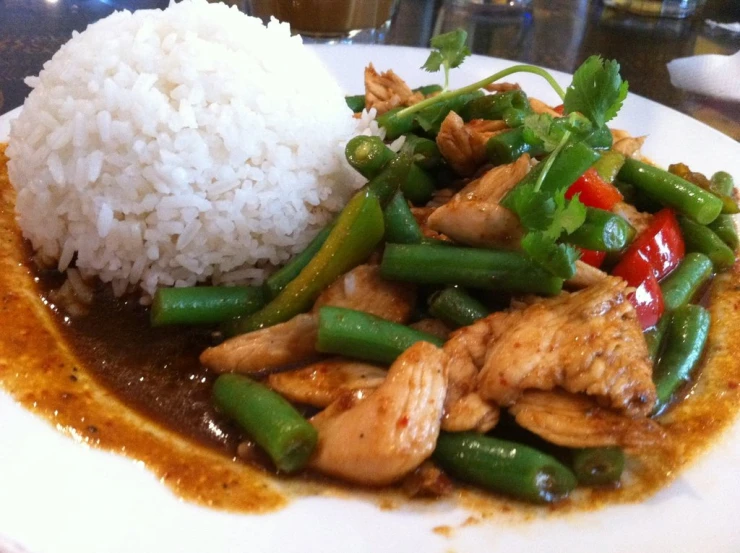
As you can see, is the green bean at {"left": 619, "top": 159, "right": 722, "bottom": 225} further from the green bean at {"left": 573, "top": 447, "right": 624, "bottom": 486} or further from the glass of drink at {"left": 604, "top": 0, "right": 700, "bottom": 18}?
the glass of drink at {"left": 604, "top": 0, "right": 700, "bottom": 18}

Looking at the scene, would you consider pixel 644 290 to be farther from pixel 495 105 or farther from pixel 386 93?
pixel 386 93

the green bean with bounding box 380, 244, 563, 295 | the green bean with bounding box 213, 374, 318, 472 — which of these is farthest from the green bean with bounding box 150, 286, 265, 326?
the green bean with bounding box 380, 244, 563, 295

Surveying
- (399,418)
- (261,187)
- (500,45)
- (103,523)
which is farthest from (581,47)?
(103,523)

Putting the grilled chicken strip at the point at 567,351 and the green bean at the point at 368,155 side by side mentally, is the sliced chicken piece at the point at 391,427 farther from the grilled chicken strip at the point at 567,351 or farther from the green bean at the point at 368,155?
the green bean at the point at 368,155

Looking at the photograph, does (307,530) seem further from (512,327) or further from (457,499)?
(512,327)

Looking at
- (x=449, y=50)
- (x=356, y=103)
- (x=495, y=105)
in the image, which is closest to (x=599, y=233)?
(x=495, y=105)

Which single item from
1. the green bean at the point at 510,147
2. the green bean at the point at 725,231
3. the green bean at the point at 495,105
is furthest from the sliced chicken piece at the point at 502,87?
the green bean at the point at 725,231
